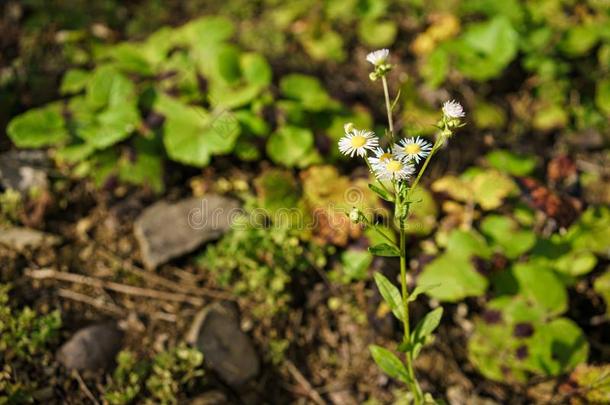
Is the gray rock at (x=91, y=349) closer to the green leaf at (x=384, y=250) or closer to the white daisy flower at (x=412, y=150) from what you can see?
the green leaf at (x=384, y=250)

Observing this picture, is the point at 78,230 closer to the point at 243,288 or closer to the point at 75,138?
the point at 75,138

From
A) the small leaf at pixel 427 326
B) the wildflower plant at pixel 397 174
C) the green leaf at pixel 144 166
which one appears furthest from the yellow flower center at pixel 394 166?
the green leaf at pixel 144 166

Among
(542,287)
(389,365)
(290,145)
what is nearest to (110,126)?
(290,145)

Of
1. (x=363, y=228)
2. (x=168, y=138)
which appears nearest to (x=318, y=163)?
(x=363, y=228)

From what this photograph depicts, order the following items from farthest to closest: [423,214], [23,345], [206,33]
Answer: [206,33] → [423,214] → [23,345]

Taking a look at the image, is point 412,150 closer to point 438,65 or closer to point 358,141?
point 358,141

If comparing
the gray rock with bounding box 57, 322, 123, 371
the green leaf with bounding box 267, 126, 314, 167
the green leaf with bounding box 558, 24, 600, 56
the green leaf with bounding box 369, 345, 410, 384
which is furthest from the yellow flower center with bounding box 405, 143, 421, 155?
the green leaf with bounding box 558, 24, 600, 56

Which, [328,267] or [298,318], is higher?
[328,267]
